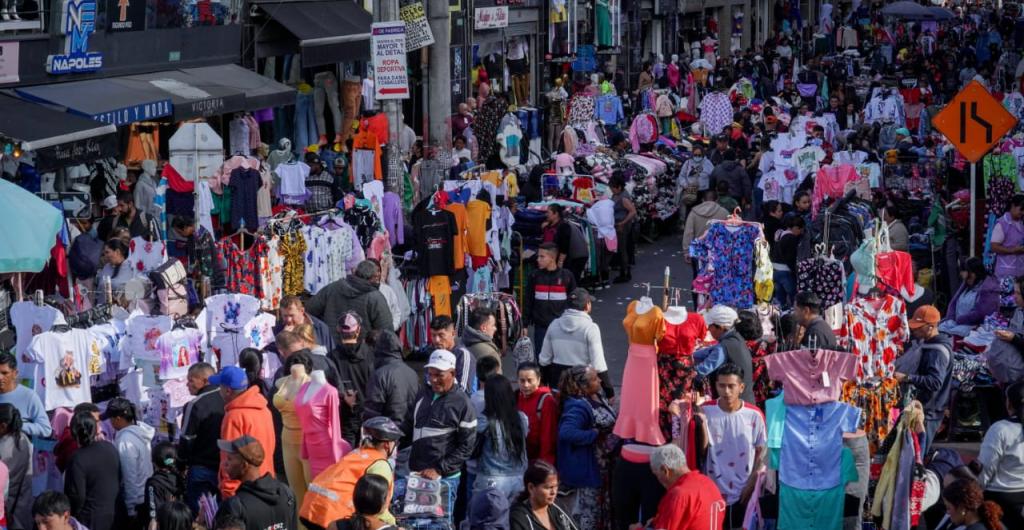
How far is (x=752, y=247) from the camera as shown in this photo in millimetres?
17109

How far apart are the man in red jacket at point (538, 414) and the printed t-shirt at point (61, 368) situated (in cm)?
373

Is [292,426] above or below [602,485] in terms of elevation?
above

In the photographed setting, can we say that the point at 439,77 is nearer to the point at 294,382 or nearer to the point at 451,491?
the point at 294,382

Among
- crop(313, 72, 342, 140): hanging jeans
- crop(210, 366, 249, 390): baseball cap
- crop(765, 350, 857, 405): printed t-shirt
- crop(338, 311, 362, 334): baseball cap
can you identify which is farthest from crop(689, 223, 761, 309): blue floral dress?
crop(313, 72, 342, 140): hanging jeans

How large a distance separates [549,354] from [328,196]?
724cm

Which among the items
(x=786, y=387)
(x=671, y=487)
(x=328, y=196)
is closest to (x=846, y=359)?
(x=786, y=387)

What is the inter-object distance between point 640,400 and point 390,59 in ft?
28.2

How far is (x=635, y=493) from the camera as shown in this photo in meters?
11.0

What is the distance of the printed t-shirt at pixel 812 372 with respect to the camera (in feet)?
38.4

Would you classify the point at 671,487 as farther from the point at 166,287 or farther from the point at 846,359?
the point at 166,287

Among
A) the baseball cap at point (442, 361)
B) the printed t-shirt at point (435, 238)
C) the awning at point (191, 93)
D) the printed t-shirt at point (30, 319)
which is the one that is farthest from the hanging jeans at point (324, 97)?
the baseball cap at point (442, 361)

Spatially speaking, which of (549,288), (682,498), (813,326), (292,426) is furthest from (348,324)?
(682,498)

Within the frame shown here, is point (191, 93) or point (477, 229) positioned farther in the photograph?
point (191, 93)

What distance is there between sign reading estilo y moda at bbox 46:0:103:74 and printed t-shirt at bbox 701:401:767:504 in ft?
36.3
